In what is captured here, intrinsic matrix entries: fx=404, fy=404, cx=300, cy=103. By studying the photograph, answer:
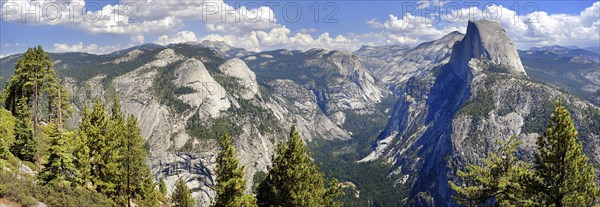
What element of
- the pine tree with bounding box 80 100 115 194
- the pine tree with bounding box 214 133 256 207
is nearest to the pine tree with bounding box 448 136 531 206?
the pine tree with bounding box 214 133 256 207

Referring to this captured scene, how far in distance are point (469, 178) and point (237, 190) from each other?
19.2m

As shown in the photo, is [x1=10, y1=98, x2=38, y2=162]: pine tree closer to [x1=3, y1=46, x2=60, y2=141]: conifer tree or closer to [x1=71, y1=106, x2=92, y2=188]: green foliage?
[x1=71, y1=106, x2=92, y2=188]: green foliage

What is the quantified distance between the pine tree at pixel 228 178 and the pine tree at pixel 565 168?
2306 cm

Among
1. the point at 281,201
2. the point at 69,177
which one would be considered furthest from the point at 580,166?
the point at 69,177

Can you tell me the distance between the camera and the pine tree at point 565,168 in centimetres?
2470

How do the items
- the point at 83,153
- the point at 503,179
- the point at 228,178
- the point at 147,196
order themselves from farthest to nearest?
the point at 147,196
the point at 83,153
the point at 228,178
the point at 503,179

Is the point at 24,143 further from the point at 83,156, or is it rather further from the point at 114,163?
the point at 114,163

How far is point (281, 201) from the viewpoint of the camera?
3712 centimetres

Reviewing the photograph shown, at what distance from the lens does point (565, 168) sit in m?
25.2

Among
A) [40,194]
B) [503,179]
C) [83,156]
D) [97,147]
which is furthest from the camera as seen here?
[97,147]

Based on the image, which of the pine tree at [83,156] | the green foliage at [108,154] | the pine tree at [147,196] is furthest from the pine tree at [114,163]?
the pine tree at [147,196]

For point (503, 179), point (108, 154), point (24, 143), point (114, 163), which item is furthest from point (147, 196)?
point (503, 179)

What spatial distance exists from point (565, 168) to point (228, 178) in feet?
82.3

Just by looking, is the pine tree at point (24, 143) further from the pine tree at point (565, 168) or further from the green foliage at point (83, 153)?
the pine tree at point (565, 168)
